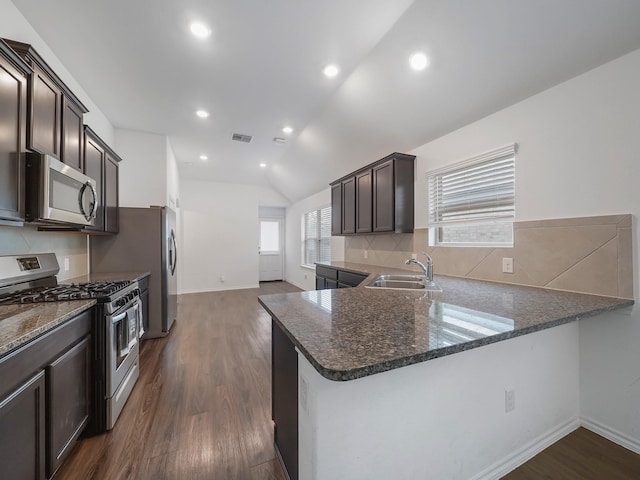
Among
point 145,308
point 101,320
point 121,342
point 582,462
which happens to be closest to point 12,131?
point 101,320

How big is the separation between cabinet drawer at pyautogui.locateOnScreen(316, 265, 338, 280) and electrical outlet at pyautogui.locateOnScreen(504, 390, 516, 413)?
2.50 m

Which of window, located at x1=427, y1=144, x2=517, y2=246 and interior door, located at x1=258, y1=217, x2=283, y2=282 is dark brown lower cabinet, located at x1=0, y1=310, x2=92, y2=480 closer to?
window, located at x1=427, y1=144, x2=517, y2=246

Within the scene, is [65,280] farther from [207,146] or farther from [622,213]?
[622,213]

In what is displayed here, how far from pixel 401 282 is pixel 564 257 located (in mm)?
Result: 1157

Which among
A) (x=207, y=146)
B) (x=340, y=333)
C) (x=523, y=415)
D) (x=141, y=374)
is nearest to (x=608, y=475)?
(x=523, y=415)

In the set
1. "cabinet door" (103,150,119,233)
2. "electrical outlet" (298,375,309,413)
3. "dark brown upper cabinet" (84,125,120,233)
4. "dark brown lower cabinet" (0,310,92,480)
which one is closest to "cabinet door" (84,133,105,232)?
"dark brown upper cabinet" (84,125,120,233)

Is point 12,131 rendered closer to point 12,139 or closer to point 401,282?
point 12,139

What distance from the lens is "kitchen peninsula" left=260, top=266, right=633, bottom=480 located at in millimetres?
892

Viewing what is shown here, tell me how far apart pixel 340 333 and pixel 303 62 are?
2510mm

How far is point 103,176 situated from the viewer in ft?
9.00

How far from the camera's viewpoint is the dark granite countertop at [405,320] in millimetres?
795

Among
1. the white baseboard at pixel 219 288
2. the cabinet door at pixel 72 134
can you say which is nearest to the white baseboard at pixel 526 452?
the cabinet door at pixel 72 134

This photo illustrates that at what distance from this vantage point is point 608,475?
4.56 feet

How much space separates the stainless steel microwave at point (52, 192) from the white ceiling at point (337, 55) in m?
1.22
